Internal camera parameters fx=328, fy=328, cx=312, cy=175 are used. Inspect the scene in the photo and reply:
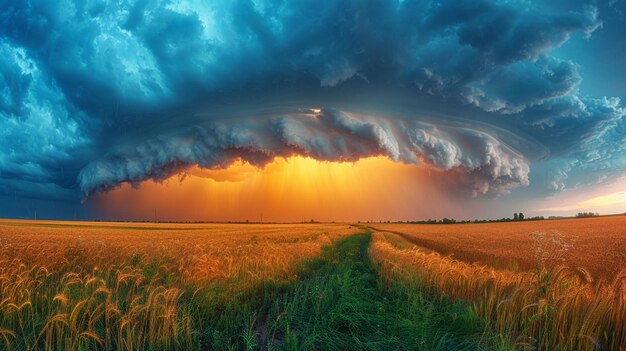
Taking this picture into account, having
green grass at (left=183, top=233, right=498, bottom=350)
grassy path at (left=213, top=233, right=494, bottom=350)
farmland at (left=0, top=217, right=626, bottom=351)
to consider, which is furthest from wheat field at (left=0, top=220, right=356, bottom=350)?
grassy path at (left=213, top=233, right=494, bottom=350)

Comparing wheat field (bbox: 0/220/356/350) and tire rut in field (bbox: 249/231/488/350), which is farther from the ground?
wheat field (bbox: 0/220/356/350)

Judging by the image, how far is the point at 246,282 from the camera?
7.78m

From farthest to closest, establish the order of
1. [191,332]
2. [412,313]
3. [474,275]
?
[474,275] → [412,313] → [191,332]

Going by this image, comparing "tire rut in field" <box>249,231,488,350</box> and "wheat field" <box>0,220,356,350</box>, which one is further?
"tire rut in field" <box>249,231,488,350</box>

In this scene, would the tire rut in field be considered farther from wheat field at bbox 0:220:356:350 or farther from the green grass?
wheat field at bbox 0:220:356:350

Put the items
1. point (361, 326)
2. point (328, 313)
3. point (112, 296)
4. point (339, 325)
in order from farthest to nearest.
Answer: point (112, 296), point (328, 313), point (339, 325), point (361, 326)

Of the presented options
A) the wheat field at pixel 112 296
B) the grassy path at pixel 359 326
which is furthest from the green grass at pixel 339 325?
the wheat field at pixel 112 296

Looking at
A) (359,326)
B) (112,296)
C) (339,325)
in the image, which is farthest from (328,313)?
(112,296)

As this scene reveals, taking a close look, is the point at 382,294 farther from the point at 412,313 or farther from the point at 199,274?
the point at 199,274

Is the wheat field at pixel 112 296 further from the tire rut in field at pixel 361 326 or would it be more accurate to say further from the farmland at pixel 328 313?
the tire rut in field at pixel 361 326

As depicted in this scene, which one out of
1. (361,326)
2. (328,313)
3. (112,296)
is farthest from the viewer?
(112,296)

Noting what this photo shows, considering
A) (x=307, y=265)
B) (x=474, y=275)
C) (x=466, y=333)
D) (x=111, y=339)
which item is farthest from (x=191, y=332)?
(x=307, y=265)

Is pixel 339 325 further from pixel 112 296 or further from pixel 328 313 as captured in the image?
pixel 112 296

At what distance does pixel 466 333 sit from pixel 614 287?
219 cm
